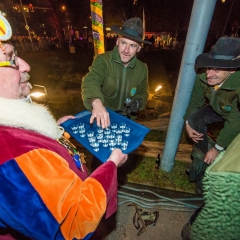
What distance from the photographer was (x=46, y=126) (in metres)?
1.31

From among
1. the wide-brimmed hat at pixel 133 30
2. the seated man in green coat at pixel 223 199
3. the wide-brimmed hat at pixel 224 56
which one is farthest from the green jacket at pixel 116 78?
the seated man in green coat at pixel 223 199

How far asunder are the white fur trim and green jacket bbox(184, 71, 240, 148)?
2.19 m

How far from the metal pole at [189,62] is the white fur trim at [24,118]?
193cm

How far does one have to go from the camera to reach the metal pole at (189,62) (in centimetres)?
200

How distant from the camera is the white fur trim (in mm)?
1084

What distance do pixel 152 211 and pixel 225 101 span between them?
200 centimetres

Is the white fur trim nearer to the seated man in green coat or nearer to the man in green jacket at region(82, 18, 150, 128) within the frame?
the man in green jacket at region(82, 18, 150, 128)

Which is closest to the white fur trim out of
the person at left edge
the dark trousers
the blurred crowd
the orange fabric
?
the person at left edge

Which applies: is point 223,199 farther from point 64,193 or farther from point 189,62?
point 189,62

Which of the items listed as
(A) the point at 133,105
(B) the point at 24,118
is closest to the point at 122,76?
(A) the point at 133,105

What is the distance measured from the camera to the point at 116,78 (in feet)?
9.15

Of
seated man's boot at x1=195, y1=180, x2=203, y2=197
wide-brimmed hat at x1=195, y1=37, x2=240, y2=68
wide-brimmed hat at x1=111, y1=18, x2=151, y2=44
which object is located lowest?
seated man's boot at x1=195, y1=180, x2=203, y2=197

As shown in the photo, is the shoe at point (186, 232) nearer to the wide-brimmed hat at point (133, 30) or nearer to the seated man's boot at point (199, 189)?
the seated man's boot at point (199, 189)

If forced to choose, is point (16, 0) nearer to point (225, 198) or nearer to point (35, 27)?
point (35, 27)
